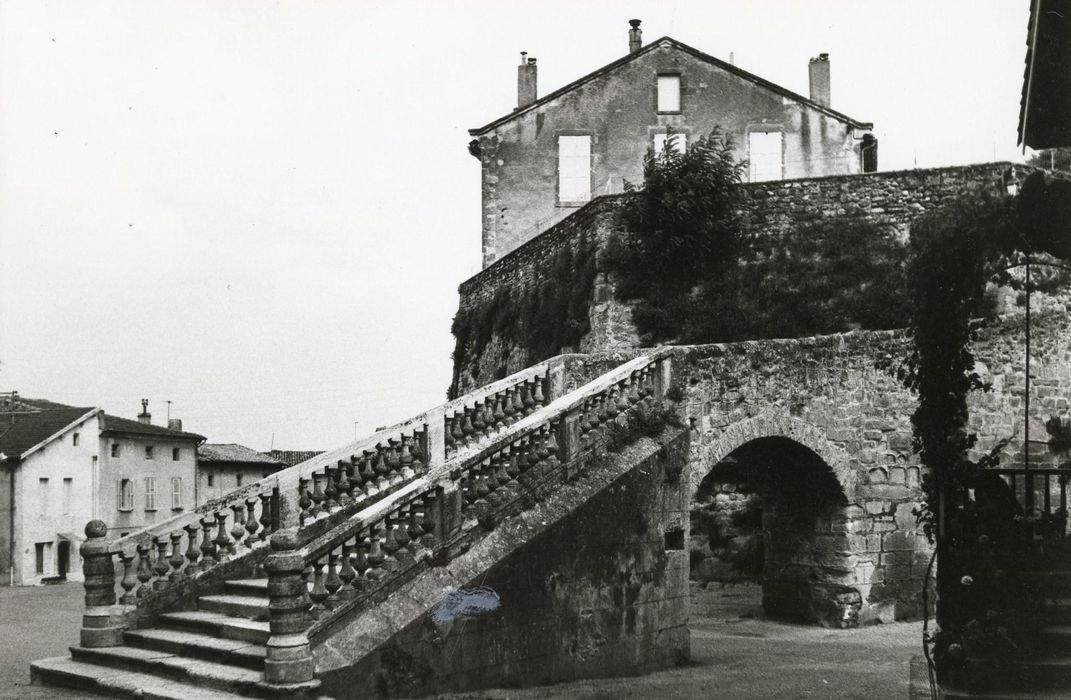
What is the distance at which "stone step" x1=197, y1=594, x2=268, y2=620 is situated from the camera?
30.6 feet

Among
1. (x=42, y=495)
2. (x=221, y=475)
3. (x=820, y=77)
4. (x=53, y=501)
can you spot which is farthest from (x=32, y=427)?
(x=820, y=77)

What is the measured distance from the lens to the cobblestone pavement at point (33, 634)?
9277 millimetres

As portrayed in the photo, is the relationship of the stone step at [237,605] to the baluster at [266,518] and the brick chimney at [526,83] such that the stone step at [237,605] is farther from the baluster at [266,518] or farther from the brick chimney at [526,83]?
the brick chimney at [526,83]

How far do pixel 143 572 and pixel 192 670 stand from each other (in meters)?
1.93

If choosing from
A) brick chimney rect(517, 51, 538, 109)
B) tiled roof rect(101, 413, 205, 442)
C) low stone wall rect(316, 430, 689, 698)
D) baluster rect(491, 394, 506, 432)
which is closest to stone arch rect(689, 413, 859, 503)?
low stone wall rect(316, 430, 689, 698)

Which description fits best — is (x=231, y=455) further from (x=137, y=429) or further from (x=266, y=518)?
(x=266, y=518)

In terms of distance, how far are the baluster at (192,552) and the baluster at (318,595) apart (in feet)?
8.02

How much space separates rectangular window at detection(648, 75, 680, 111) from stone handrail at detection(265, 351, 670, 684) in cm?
1754

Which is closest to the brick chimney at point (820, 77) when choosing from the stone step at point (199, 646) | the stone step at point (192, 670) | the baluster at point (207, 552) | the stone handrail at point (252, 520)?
the stone handrail at point (252, 520)

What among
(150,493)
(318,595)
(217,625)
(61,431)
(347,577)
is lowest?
(150,493)

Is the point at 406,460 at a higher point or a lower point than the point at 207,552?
higher

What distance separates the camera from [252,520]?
418 inches

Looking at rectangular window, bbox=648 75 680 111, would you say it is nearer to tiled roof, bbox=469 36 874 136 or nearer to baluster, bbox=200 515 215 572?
tiled roof, bbox=469 36 874 136

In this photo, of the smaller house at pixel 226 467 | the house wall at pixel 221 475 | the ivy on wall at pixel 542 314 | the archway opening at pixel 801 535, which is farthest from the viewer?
the smaller house at pixel 226 467
